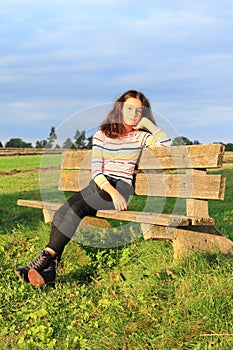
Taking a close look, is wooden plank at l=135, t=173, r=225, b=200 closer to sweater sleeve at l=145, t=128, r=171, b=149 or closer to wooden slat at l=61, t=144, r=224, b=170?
wooden slat at l=61, t=144, r=224, b=170

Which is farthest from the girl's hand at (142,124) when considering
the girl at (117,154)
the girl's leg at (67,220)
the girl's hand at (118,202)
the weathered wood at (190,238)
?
the weathered wood at (190,238)

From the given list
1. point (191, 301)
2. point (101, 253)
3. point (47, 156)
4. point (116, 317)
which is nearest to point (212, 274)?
point (191, 301)

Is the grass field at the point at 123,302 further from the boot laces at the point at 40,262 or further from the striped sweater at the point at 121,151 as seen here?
the striped sweater at the point at 121,151

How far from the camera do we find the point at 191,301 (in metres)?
3.65

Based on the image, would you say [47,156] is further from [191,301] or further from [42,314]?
[191,301]

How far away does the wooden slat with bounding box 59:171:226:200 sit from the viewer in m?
4.69

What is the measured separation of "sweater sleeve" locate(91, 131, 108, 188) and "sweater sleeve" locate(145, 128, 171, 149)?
452 mm

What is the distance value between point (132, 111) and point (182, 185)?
90cm

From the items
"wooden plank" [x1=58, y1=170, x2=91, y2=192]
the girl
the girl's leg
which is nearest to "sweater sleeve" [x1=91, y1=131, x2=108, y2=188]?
the girl

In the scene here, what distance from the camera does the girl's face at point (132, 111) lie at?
5.32 meters

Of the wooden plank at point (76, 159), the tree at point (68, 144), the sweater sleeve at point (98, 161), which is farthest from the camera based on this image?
the wooden plank at point (76, 159)

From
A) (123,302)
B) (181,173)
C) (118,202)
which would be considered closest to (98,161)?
(118,202)

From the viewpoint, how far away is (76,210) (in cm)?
503

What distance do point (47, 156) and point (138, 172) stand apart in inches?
53.2
